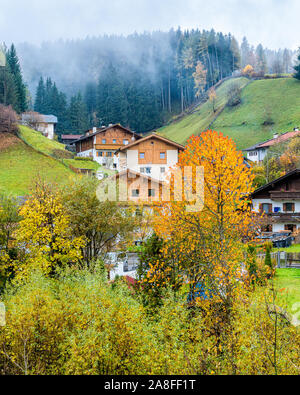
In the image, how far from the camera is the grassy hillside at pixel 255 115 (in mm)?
76688

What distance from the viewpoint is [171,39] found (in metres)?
153

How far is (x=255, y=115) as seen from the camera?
83.1m

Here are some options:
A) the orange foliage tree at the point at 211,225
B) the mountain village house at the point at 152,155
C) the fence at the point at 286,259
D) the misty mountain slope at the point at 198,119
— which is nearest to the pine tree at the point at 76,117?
the misty mountain slope at the point at 198,119

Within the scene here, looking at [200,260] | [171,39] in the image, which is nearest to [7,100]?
[200,260]

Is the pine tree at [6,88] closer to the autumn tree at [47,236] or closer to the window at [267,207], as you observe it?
the window at [267,207]

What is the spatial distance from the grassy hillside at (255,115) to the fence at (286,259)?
5511cm

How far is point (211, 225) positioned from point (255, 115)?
75.0 meters

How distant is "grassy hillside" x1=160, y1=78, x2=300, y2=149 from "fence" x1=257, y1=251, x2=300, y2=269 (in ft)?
181

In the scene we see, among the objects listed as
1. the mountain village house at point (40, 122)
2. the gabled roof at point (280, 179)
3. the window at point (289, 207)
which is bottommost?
the window at point (289, 207)

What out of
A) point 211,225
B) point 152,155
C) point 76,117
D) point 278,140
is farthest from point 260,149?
point 211,225

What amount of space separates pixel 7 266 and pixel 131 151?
27.8 meters

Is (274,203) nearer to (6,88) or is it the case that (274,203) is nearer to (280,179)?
(280,179)

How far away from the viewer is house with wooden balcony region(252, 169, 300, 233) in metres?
33.7

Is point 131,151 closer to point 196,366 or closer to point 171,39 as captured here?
point 196,366
